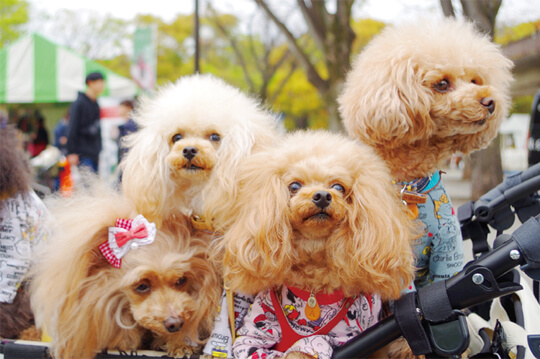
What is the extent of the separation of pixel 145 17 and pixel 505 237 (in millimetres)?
23465

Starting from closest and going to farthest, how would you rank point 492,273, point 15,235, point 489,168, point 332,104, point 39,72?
point 492,273, point 15,235, point 489,168, point 332,104, point 39,72

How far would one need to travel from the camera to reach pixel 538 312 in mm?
1580

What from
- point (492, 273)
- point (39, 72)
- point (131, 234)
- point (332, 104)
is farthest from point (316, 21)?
point (492, 273)

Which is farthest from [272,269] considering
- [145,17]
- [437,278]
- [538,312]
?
[145,17]

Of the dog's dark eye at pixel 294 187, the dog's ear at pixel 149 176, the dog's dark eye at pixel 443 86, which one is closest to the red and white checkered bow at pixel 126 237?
the dog's ear at pixel 149 176

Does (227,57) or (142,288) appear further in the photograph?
(227,57)

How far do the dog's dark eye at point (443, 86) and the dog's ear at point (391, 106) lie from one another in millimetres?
35

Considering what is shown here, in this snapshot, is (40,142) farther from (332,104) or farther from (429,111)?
(429,111)

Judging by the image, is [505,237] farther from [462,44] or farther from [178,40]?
[178,40]

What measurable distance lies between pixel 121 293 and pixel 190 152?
604 millimetres

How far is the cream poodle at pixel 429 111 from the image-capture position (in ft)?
5.73

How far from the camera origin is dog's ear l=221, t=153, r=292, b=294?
4.70 ft

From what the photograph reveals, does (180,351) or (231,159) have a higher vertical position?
(231,159)

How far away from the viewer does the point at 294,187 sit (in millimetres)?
1508
